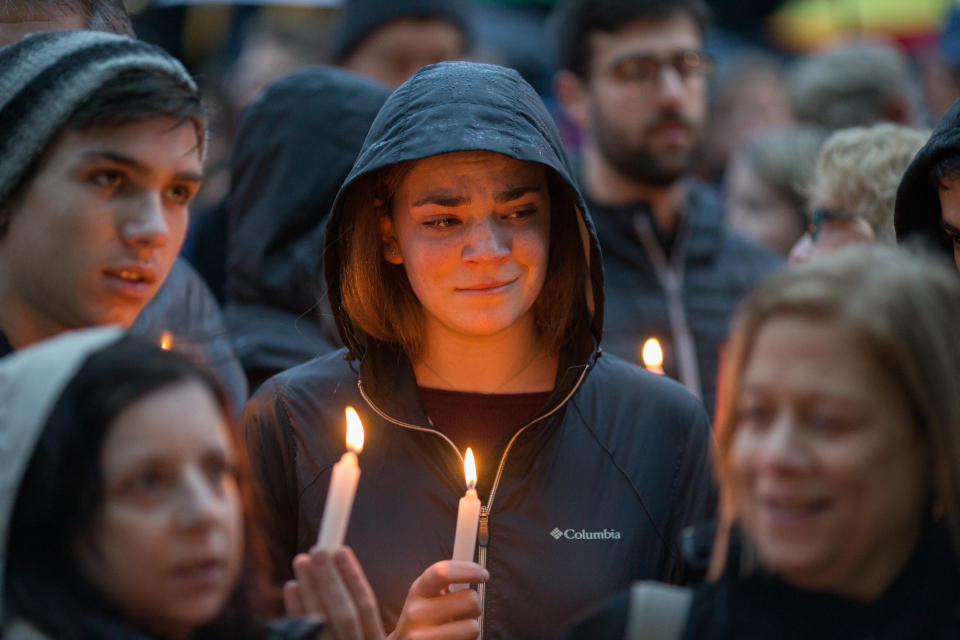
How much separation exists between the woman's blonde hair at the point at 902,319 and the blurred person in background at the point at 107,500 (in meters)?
0.95

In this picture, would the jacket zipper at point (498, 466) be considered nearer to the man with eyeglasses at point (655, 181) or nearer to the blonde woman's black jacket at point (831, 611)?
the blonde woman's black jacket at point (831, 611)

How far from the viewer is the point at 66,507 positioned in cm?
194

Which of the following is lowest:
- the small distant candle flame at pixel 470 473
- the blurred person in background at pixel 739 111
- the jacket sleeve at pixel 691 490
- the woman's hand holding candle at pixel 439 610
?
the woman's hand holding candle at pixel 439 610

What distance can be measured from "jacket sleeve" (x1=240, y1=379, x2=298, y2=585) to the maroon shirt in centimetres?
38

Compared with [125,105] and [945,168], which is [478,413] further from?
[945,168]

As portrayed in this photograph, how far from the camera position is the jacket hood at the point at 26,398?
75.4 inches

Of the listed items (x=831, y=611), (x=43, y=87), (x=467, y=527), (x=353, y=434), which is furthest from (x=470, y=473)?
(x=43, y=87)

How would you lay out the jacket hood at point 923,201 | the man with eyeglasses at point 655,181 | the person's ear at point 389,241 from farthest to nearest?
1. the man with eyeglasses at point 655,181
2. the person's ear at point 389,241
3. the jacket hood at point 923,201

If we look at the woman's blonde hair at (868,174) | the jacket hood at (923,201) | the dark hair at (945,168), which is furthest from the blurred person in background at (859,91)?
the dark hair at (945,168)

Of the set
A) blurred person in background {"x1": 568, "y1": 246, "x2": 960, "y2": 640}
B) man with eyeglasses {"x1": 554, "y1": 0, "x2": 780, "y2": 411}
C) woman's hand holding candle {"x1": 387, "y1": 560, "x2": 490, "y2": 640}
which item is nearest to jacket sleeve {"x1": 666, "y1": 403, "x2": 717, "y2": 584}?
woman's hand holding candle {"x1": 387, "y1": 560, "x2": 490, "y2": 640}

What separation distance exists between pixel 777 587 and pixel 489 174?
1453 mm

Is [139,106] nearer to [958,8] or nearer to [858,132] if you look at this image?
[858,132]

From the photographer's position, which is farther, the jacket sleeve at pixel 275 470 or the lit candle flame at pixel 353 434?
the jacket sleeve at pixel 275 470

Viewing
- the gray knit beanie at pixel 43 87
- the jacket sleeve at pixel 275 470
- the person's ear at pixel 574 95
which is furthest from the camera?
the person's ear at pixel 574 95
